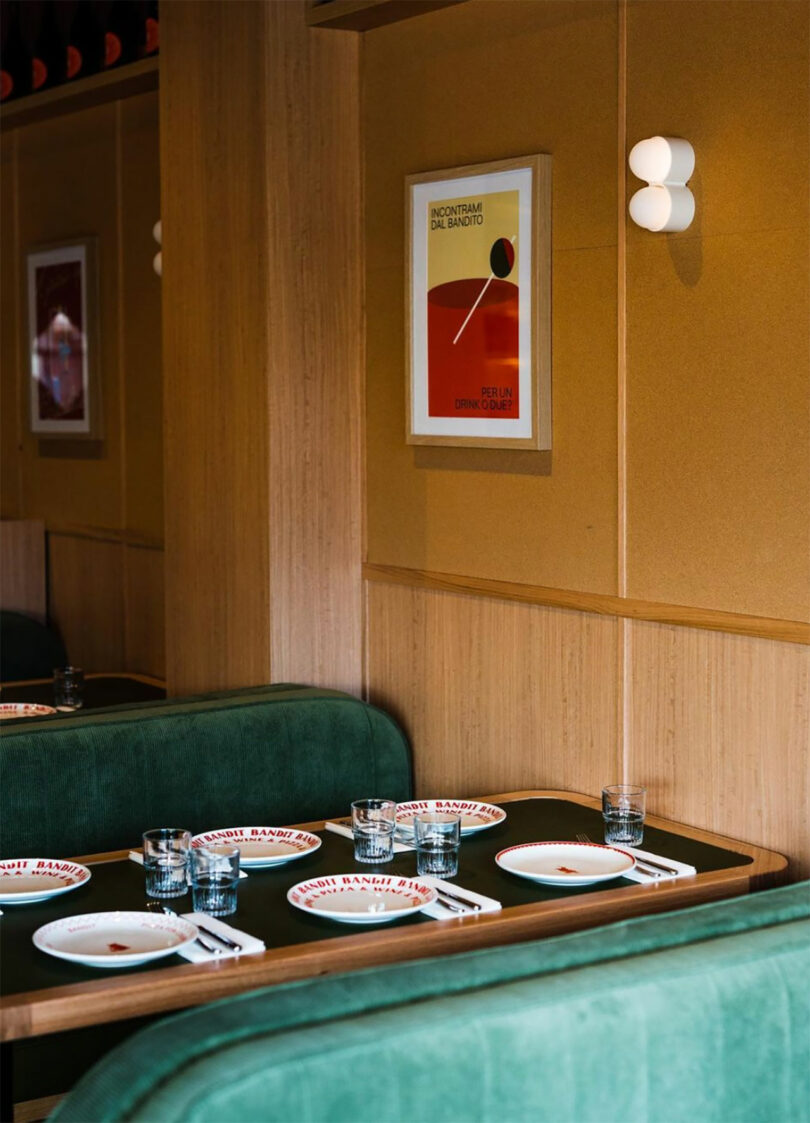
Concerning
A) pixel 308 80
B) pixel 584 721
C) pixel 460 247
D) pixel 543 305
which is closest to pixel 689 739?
pixel 584 721

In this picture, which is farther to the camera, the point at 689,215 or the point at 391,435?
the point at 391,435

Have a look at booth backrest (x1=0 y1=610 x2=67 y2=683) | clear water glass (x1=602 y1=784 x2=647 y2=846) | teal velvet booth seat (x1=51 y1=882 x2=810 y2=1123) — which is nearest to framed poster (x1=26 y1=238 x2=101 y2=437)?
booth backrest (x1=0 y1=610 x2=67 y2=683)

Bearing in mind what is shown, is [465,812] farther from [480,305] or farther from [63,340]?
[63,340]

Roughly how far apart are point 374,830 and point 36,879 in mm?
529

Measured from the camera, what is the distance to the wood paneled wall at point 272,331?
3324 millimetres

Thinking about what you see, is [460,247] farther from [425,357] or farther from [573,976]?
[573,976]

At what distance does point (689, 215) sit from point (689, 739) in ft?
3.01

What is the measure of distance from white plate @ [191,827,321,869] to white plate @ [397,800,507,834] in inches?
6.8

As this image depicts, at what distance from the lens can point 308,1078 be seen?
51.7 inches

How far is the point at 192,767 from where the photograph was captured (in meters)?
2.90

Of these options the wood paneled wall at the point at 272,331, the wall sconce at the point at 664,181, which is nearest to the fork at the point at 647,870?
the wall sconce at the point at 664,181

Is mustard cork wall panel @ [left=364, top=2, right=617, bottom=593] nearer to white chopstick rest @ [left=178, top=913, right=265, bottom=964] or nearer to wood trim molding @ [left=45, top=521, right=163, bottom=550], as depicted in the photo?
white chopstick rest @ [left=178, top=913, right=265, bottom=964]

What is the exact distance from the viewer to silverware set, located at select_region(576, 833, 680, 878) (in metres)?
2.29

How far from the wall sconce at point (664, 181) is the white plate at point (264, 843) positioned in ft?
3.95
